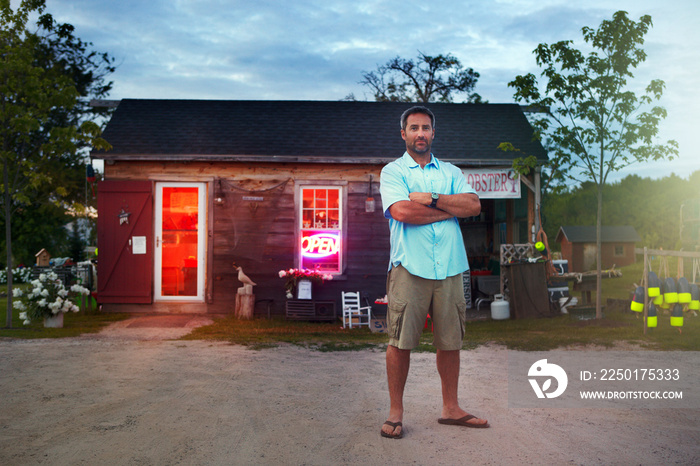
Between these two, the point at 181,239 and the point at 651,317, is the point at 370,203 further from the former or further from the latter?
the point at 651,317

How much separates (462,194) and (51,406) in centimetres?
340

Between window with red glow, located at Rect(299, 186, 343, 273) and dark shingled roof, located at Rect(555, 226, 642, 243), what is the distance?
26.2 m

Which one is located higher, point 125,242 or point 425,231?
point 425,231

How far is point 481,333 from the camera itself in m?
8.83

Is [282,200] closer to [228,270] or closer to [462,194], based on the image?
[228,270]

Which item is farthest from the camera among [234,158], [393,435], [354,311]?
[234,158]

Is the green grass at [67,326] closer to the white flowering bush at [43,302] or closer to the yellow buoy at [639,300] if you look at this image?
the white flowering bush at [43,302]

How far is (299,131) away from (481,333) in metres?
5.30

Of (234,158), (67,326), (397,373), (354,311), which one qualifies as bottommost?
(67,326)

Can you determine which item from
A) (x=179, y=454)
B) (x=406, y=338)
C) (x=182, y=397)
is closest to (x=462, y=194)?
(x=406, y=338)

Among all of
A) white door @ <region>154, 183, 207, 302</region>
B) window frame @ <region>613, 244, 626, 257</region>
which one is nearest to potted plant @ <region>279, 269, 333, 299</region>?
white door @ <region>154, 183, 207, 302</region>

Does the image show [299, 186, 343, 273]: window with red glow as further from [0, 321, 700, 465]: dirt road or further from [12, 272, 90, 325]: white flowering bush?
[0, 321, 700, 465]: dirt road

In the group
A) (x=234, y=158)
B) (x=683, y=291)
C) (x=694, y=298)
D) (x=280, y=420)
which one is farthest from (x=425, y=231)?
(x=234, y=158)

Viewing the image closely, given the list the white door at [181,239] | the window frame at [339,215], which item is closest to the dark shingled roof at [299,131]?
the window frame at [339,215]
